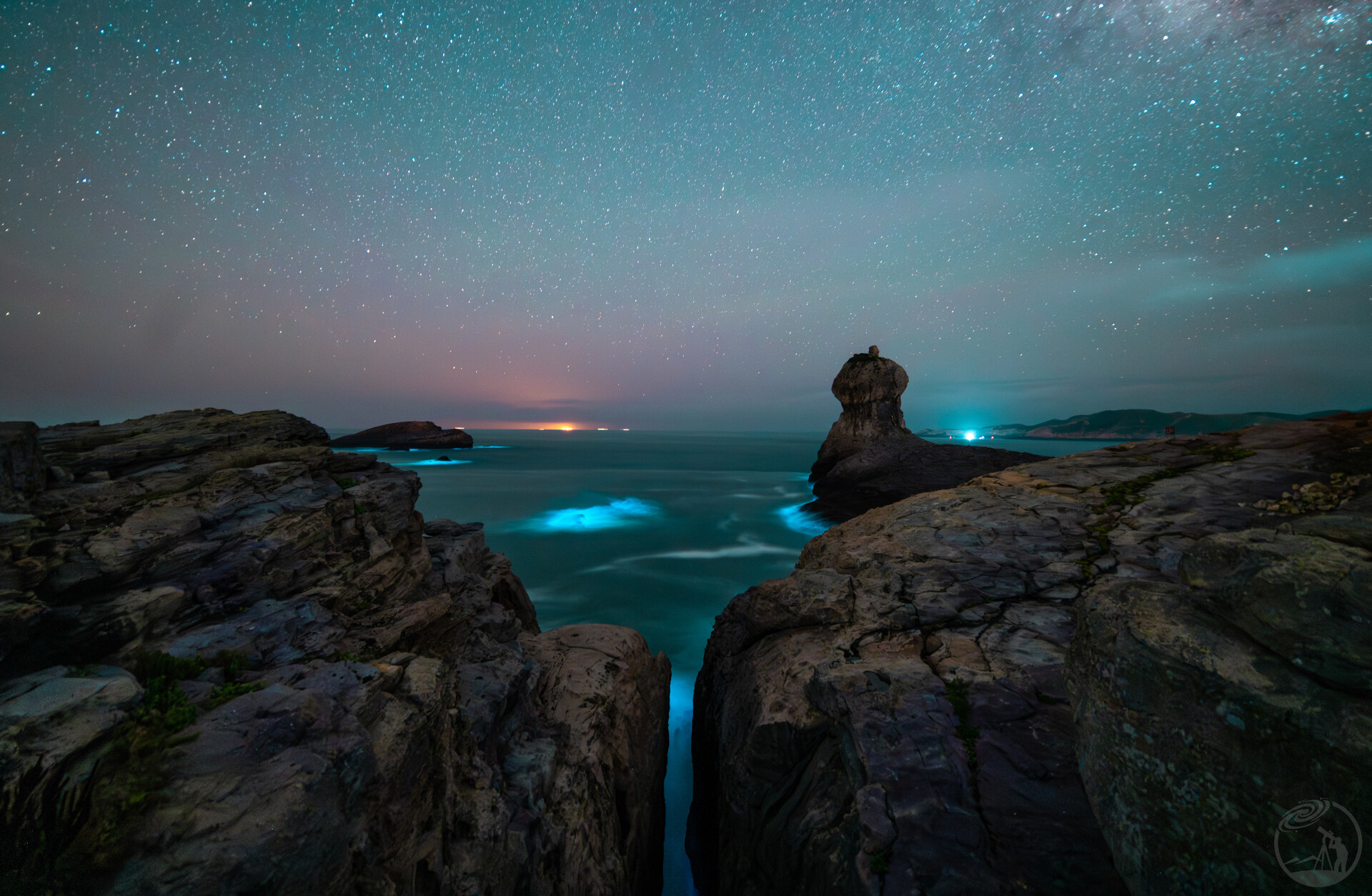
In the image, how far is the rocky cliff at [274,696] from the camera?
12.6 feet

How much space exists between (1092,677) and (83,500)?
1334 centimetres

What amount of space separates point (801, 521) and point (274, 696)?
36103 mm

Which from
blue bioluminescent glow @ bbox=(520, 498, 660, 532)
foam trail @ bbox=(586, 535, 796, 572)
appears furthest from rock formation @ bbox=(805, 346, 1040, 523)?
blue bioluminescent glow @ bbox=(520, 498, 660, 532)

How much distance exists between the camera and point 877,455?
4022 centimetres

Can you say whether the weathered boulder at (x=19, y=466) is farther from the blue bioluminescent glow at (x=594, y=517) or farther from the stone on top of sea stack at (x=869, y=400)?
the stone on top of sea stack at (x=869, y=400)

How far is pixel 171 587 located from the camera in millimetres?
6121

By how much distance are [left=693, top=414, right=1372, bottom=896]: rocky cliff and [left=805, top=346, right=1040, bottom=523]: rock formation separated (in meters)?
24.0

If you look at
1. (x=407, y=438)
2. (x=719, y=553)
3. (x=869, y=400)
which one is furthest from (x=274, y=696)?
(x=407, y=438)

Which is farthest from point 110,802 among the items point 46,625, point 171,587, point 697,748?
point 697,748

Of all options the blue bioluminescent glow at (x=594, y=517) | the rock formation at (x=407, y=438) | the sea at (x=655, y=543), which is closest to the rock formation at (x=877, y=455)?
the sea at (x=655, y=543)

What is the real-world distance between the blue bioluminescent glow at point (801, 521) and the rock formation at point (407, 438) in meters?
108

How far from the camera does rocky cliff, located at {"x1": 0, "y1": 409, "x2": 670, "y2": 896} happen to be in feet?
12.6

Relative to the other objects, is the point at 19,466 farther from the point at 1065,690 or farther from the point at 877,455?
the point at 877,455

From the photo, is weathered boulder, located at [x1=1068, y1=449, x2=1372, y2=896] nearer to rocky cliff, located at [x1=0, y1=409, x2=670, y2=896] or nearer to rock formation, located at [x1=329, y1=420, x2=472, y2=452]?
rocky cliff, located at [x1=0, y1=409, x2=670, y2=896]
